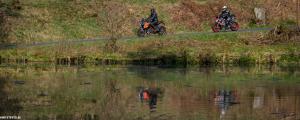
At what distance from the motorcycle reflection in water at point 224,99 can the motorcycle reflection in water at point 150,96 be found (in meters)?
2.85

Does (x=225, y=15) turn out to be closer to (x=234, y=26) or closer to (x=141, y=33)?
(x=234, y=26)

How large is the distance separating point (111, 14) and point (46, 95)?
97.5 ft

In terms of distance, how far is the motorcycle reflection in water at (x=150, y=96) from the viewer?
3104 centimetres

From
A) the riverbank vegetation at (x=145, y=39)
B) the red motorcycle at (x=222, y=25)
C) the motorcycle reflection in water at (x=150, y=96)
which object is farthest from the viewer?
the red motorcycle at (x=222, y=25)

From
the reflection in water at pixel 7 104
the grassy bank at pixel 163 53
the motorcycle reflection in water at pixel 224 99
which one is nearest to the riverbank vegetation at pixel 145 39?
the grassy bank at pixel 163 53

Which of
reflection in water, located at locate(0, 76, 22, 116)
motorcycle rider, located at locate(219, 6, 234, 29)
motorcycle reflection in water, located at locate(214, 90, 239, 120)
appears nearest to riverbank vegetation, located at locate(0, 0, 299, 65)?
motorcycle rider, located at locate(219, 6, 234, 29)

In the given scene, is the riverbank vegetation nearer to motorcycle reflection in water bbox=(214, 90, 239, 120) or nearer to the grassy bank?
the grassy bank

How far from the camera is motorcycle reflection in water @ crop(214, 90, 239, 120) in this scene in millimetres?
29888

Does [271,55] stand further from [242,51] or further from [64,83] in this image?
[64,83]

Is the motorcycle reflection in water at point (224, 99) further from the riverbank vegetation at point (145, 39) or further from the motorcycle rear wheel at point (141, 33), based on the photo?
the motorcycle rear wheel at point (141, 33)

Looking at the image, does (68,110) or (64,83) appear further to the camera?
(64,83)

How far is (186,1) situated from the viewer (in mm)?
68875

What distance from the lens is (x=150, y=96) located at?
34188mm

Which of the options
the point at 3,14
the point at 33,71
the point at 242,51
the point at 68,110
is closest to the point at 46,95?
the point at 68,110
